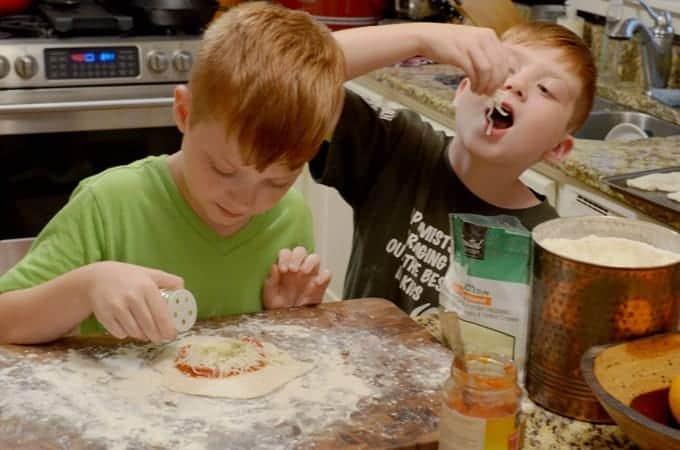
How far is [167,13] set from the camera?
2697 mm

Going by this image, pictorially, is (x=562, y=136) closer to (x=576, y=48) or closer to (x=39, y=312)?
(x=576, y=48)

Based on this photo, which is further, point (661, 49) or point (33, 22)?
point (33, 22)

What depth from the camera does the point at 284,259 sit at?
1293 millimetres

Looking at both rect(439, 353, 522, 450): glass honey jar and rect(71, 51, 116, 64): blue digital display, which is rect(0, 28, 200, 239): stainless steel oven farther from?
rect(439, 353, 522, 450): glass honey jar

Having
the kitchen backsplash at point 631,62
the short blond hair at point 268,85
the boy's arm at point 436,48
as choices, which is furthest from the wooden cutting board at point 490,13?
the short blond hair at point 268,85

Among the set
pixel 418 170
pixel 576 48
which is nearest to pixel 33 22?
pixel 418 170

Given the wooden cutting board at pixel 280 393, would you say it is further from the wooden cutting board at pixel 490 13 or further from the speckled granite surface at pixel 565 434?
the wooden cutting board at pixel 490 13

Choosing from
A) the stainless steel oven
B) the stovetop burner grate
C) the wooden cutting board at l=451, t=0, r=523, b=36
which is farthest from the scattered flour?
the stovetop burner grate

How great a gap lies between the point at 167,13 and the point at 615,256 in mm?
2033

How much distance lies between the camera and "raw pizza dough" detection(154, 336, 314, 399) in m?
0.96

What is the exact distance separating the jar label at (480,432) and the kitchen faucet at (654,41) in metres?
1.95

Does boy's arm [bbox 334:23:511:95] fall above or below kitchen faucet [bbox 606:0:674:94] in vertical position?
above

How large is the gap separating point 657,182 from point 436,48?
700mm

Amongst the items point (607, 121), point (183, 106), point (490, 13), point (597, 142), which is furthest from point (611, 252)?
→ point (607, 121)
